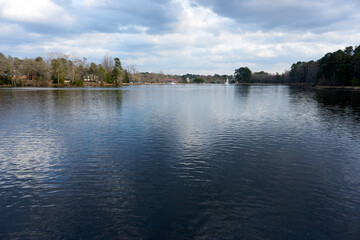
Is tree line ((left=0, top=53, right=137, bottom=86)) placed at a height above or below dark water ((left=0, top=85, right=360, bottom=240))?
above

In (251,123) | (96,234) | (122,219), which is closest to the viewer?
(96,234)

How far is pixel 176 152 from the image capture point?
16.5 metres

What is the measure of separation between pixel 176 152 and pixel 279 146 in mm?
8377

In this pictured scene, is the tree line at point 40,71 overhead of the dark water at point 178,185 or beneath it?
overhead

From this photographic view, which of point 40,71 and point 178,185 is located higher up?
point 40,71

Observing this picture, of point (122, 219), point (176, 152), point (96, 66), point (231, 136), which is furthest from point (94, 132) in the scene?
point (96, 66)

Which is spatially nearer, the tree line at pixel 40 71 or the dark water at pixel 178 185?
the dark water at pixel 178 185

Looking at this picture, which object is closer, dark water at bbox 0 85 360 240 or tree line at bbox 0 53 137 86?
dark water at bbox 0 85 360 240

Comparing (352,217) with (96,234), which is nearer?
(96,234)

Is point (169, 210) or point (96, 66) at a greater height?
point (96, 66)

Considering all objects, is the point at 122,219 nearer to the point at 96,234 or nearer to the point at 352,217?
the point at 96,234

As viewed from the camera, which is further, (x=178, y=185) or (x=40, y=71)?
(x=40, y=71)

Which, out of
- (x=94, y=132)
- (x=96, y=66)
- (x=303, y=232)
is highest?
(x=96, y=66)

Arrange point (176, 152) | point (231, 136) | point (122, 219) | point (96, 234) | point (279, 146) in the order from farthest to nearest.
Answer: point (231, 136) < point (279, 146) < point (176, 152) < point (122, 219) < point (96, 234)
